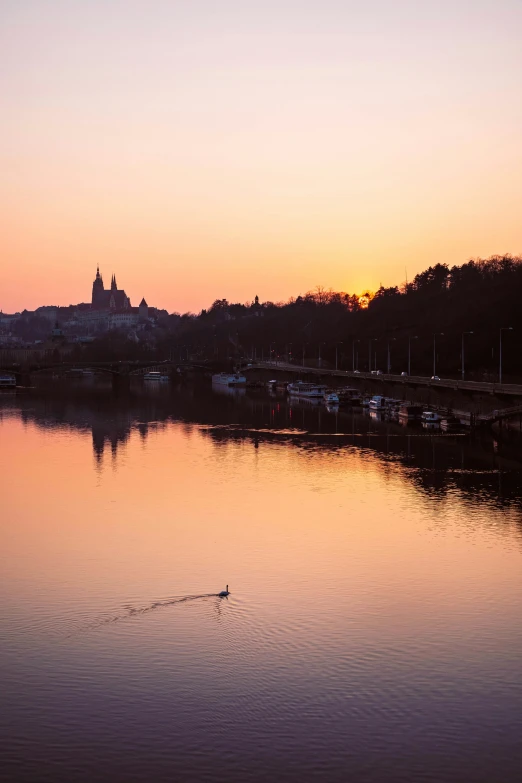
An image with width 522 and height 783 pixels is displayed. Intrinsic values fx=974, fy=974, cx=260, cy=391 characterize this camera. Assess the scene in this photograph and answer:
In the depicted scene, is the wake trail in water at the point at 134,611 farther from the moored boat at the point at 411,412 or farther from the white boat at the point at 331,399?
the white boat at the point at 331,399

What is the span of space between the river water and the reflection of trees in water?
95cm

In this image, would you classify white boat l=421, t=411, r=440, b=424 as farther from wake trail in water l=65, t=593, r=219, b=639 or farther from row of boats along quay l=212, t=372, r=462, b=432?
wake trail in water l=65, t=593, r=219, b=639

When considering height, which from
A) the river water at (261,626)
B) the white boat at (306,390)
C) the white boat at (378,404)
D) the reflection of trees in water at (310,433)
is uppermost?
the white boat at (306,390)

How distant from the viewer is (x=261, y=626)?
3281cm

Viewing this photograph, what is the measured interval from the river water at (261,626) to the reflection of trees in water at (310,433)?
0.95 m

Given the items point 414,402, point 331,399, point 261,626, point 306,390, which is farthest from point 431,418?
point 261,626

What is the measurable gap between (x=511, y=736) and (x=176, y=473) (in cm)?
4636

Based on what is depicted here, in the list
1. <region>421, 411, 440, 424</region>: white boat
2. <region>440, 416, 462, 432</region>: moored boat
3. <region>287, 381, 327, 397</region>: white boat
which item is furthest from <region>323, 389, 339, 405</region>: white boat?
<region>440, 416, 462, 432</region>: moored boat

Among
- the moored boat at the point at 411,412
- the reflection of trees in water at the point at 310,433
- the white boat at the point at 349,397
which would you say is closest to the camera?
the reflection of trees in water at the point at 310,433

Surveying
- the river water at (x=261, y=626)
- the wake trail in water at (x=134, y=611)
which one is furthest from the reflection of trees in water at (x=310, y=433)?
the wake trail in water at (x=134, y=611)

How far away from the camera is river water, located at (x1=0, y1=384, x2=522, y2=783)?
24000mm

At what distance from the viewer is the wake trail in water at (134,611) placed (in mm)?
32575

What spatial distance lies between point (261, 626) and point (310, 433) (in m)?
68.0

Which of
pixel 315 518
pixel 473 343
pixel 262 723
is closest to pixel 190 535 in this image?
pixel 315 518
